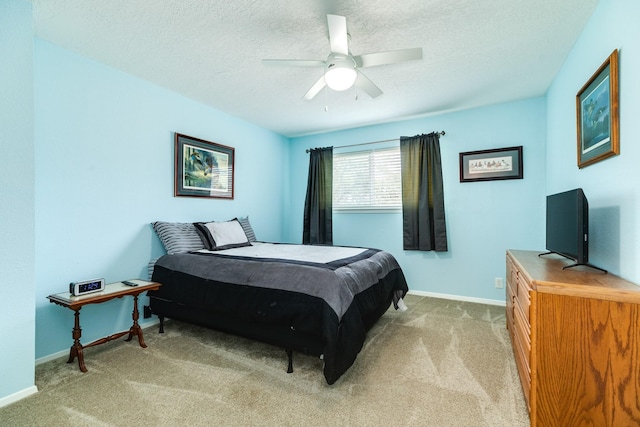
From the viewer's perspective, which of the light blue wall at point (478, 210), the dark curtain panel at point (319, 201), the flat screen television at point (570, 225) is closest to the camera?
the flat screen television at point (570, 225)

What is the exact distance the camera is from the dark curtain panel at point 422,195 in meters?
3.85

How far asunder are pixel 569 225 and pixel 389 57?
1609 millimetres

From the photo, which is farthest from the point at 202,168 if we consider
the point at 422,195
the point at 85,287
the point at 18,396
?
the point at 422,195

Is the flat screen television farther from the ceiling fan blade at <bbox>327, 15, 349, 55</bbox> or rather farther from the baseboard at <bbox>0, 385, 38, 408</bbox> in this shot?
the baseboard at <bbox>0, 385, 38, 408</bbox>

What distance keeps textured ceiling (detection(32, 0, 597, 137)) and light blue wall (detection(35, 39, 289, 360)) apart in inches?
8.7

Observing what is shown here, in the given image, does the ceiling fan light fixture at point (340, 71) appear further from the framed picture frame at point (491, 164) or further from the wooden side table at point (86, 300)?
the framed picture frame at point (491, 164)

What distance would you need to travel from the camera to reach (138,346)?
251cm

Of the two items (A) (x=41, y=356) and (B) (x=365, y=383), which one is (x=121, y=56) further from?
(B) (x=365, y=383)

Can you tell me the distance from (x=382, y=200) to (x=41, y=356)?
12.9 feet

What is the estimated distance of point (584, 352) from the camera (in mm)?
1309

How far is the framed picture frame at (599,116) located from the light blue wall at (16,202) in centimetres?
352

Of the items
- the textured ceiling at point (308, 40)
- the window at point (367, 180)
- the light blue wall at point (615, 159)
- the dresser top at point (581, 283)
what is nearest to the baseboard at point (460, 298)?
the window at point (367, 180)

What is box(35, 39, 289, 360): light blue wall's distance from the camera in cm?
228

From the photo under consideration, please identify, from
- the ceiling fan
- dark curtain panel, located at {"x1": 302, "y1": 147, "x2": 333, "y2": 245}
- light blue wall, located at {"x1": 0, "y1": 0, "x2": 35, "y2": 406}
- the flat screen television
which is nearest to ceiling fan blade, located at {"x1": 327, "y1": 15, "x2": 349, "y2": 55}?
the ceiling fan
